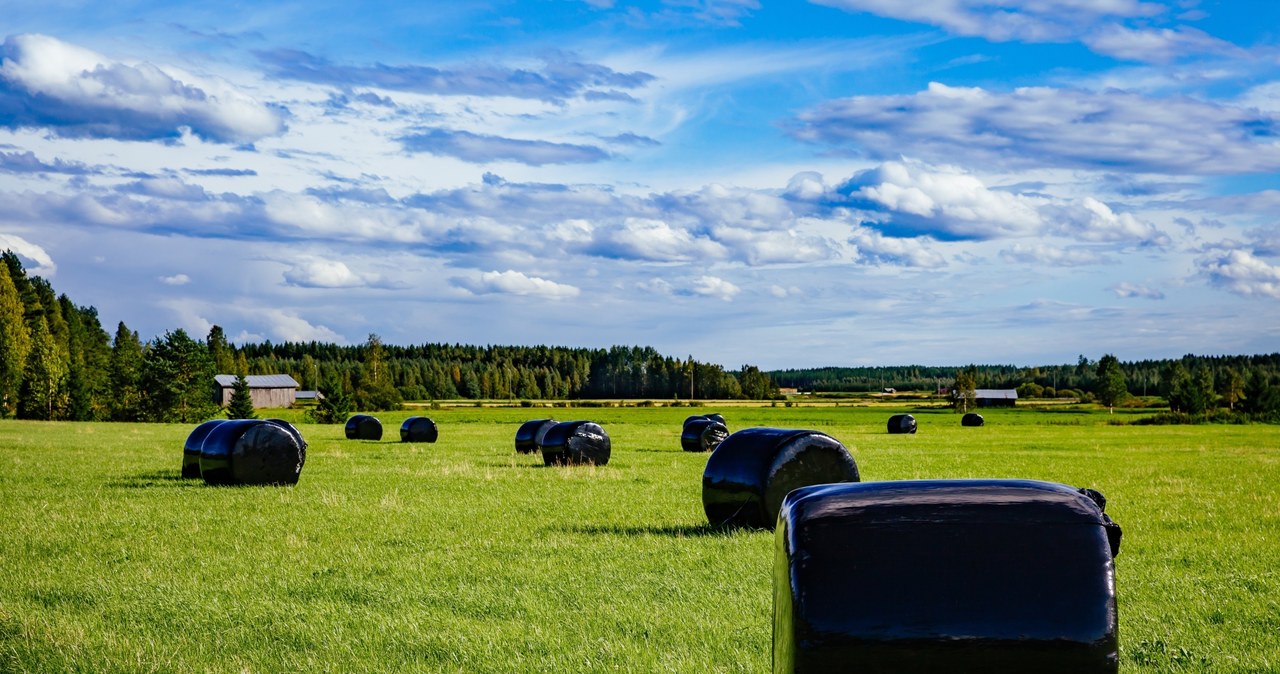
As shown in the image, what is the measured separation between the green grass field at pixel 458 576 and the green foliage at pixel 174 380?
71.6 metres

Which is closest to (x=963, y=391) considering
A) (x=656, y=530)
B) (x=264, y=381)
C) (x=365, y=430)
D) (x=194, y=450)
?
(x=264, y=381)

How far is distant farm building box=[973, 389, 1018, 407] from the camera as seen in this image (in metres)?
174

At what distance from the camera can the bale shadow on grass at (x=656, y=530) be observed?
15672mm

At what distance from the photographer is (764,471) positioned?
15891 millimetres

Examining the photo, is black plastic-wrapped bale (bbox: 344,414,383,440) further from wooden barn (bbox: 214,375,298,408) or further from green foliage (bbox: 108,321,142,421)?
wooden barn (bbox: 214,375,298,408)

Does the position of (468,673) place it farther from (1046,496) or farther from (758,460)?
(758,460)

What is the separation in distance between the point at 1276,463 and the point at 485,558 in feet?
95.9

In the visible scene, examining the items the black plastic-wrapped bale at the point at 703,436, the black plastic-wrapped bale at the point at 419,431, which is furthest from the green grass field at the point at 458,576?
the black plastic-wrapped bale at the point at 419,431

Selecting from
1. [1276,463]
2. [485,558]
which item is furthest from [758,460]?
[1276,463]

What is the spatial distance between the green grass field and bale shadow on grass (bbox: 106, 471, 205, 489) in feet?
0.87

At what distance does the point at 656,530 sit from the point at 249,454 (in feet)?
36.7

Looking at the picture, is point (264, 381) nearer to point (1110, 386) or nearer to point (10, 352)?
point (10, 352)

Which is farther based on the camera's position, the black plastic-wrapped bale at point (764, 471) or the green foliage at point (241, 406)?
the green foliage at point (241, 406)

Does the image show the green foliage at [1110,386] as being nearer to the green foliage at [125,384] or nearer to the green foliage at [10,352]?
the green foliage at [125,384]
